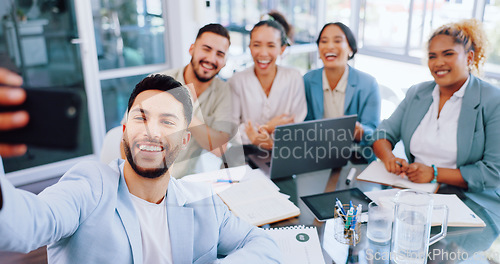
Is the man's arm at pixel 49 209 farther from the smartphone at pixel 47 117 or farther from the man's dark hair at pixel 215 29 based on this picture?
the man's dark hair at pixel 215 29

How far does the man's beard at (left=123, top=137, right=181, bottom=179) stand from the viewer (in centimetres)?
71

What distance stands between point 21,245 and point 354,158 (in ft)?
4.37

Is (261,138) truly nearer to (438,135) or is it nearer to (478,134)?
(438,135)

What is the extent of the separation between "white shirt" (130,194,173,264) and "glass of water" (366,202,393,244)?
21.9 inches

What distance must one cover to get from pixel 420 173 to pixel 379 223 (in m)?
0.41

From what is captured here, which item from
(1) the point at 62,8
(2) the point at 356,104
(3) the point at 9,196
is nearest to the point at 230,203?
(3) the point at 9,196

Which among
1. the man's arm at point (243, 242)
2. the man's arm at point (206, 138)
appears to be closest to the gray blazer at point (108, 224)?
the man's arm at point (243, 242)

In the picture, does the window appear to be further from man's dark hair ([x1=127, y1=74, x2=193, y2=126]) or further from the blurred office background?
man's dark hair ([x1=127, y1=74, x2=193, y2=126])

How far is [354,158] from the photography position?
1624mm

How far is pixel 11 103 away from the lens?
0.98 ft

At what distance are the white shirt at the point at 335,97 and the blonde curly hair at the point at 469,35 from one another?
523mm

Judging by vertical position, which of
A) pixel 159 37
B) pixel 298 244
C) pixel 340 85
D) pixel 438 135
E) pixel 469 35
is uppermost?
pixel 469 35

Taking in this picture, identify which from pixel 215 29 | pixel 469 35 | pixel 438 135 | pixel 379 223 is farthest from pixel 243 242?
pixel 469 35

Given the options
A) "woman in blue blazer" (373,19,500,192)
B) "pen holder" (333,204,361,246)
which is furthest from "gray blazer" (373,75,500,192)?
"pen holder" (333,204,361,246)
